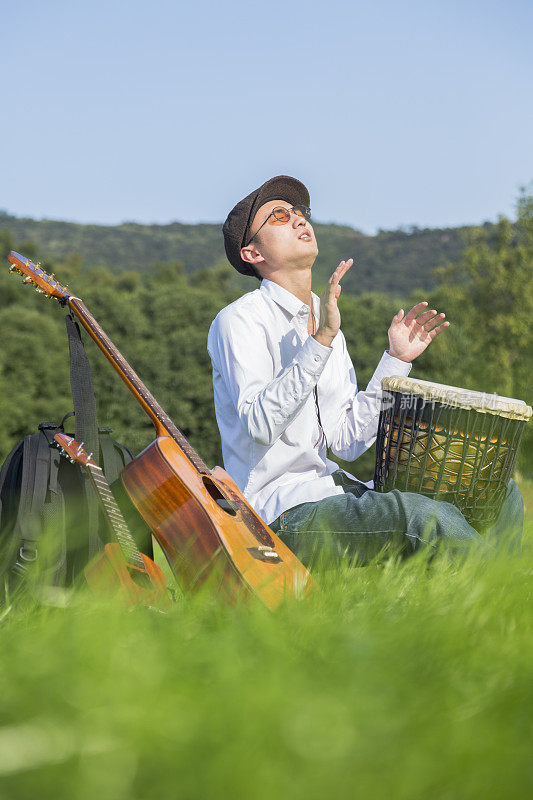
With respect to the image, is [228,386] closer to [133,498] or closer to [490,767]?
[133,498]

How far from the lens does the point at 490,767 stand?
1.12 metres

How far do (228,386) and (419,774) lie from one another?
1.90m

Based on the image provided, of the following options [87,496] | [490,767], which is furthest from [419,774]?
[87,496]

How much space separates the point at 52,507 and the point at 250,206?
1.51 meters

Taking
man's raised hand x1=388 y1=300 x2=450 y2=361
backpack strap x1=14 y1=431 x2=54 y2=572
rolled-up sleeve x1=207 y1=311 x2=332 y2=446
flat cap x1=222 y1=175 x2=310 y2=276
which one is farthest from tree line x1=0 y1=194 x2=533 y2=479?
backpack strap x1=14 y1=431 x2=54 y2=572

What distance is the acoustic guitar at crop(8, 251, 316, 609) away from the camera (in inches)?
88.8

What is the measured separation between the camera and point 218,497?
259 centimetres

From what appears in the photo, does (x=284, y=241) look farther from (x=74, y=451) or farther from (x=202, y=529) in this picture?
(x=202, y=529)

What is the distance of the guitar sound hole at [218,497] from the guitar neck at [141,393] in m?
0.03

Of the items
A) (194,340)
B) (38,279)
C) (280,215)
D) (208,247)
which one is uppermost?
(208,247)

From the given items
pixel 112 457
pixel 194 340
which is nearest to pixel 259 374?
pixel 112 457

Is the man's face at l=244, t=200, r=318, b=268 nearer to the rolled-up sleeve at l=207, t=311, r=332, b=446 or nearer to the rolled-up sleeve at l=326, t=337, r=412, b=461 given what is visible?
the rolled-up sleeve at l=207, t=311, r=332, b=446

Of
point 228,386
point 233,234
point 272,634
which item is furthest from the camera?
point 233,234

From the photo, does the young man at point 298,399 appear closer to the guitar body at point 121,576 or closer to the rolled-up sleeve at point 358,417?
the rolled-up sleeve at point 358,417
